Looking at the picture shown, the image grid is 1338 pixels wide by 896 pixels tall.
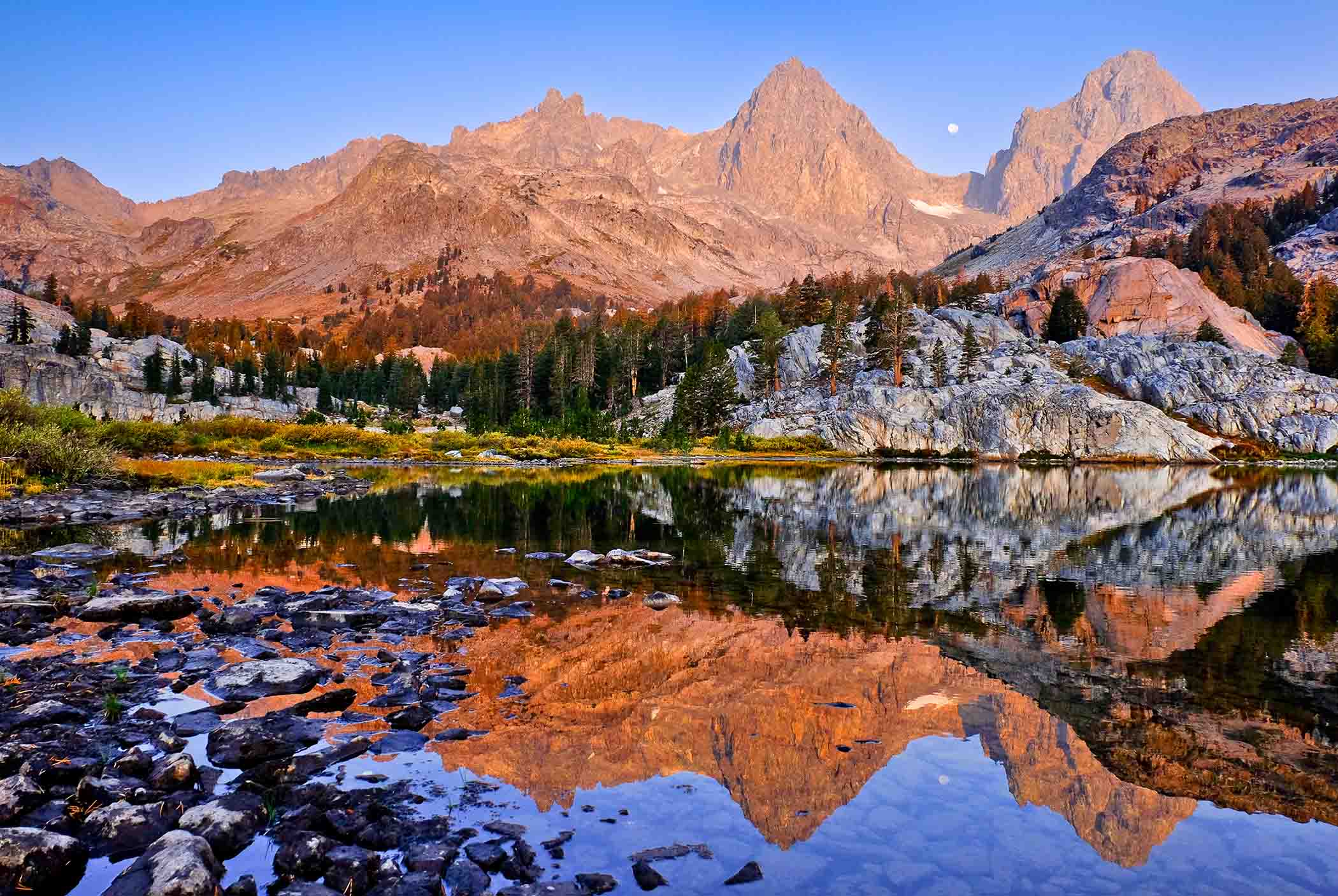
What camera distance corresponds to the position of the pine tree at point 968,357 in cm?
11669

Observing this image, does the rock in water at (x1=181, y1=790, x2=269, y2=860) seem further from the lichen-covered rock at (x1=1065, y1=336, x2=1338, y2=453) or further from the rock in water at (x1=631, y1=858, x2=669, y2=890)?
the lichen-covered rock at (x1=1065, y1=336, x2=1338, y2=453)

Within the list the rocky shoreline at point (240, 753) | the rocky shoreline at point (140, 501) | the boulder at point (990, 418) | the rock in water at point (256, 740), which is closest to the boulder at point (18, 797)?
the rocky shoreline at point (240, 753)

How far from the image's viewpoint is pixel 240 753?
28.3 ft

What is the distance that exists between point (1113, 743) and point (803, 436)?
3931 inches

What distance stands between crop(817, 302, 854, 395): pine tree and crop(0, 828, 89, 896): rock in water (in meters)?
117

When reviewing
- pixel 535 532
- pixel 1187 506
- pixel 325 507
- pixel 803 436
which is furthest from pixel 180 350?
pixel 1187 506

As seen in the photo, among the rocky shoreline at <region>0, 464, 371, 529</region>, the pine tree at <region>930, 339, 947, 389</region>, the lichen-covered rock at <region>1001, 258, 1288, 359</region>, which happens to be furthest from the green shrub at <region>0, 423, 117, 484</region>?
the lichen-covered rock at <region>1001, 258, 1288, 359</region>

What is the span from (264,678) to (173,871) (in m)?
5.77

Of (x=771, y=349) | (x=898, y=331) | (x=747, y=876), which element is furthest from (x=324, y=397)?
(x=747, y=876)

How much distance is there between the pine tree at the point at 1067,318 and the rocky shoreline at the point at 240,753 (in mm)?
142992

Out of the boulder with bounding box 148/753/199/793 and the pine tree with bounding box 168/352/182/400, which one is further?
the pine tree with bounding box 168/352/182/400

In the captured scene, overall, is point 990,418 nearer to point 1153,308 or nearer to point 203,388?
point 1153,308

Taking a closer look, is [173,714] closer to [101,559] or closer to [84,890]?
[84,890]

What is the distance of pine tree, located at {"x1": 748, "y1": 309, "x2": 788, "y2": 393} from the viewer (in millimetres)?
125125
